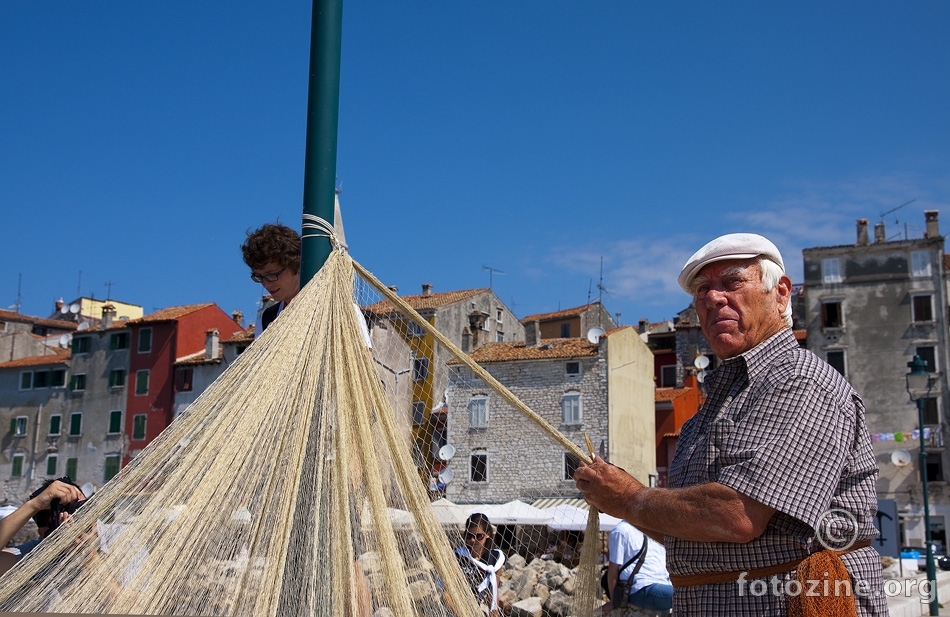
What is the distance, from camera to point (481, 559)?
3752 mm

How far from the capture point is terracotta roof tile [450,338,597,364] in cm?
3316

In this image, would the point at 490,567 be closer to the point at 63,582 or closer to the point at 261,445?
the point at 261,445

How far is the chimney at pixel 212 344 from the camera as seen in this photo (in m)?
42.2

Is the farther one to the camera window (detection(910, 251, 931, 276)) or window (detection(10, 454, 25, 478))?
window (detection(10, 454, 25, 478))

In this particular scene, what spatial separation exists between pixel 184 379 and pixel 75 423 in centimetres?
772

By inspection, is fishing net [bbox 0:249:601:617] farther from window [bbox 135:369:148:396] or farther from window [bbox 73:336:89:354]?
window [bbox 73:336:89:354]

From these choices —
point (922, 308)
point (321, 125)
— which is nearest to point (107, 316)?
point (922, 308)

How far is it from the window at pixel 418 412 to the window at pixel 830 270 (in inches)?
1690

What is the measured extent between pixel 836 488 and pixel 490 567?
5.67ft

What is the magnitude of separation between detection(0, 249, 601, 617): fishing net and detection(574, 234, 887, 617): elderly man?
1.99ft

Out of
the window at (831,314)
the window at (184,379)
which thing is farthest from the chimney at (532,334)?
the window at (184,379)

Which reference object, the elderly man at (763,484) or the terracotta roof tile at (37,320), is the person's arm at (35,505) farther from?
the terracotta roof tile at (37,320)

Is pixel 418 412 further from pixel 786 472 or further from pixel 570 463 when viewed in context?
pixel 786 472

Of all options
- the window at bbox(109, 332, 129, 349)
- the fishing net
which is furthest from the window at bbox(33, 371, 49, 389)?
the fishing net
